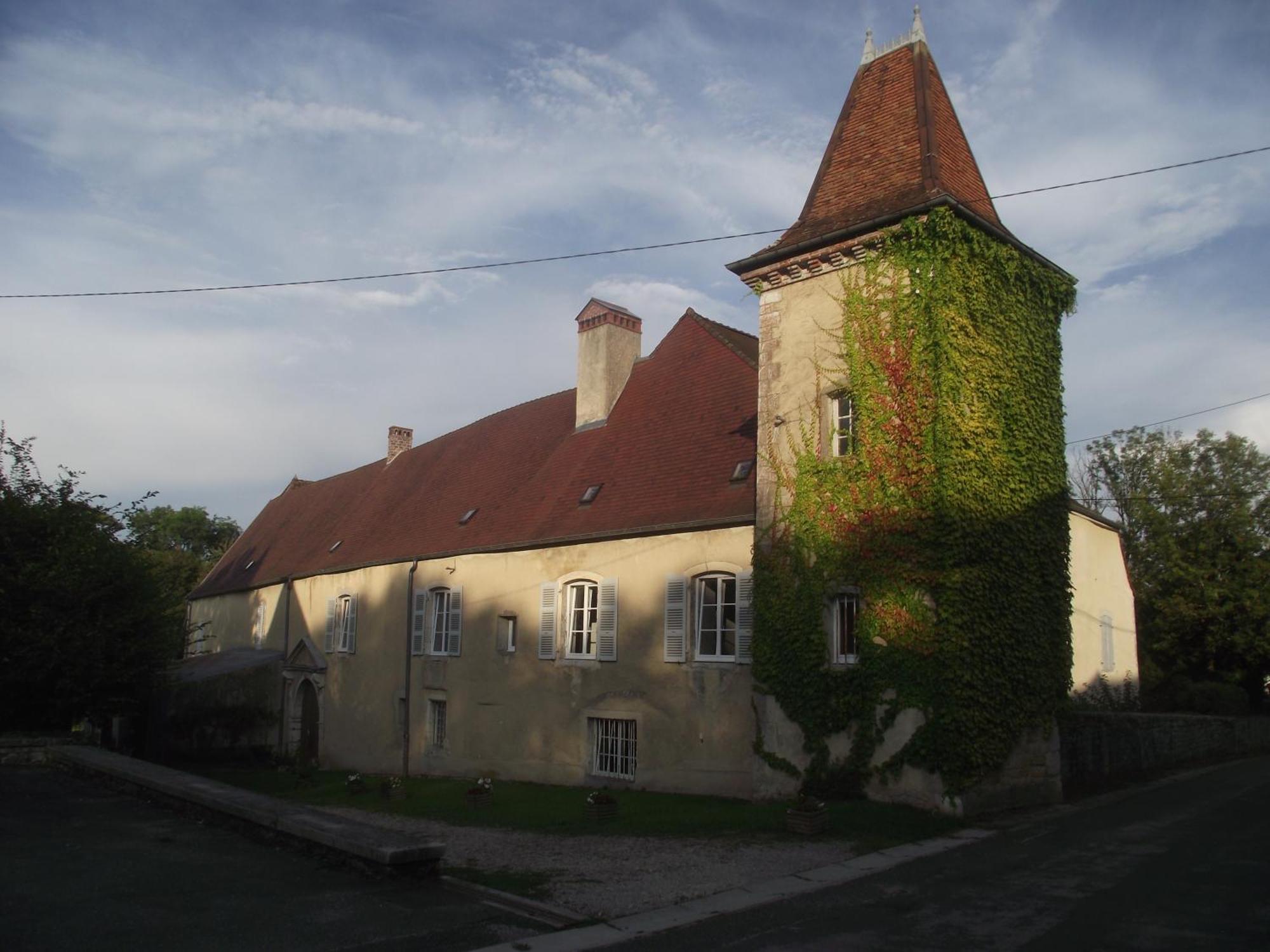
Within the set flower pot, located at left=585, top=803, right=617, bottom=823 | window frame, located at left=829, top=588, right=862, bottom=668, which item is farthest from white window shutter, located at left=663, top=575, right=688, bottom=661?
A: flower pot, located at left=585, top=803, right=617, bottom=823

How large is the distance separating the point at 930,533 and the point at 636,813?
5550 mm

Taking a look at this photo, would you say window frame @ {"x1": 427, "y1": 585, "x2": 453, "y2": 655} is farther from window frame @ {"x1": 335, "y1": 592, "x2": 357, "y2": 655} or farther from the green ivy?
the green ivy

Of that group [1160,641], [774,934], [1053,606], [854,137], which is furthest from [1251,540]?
[774,934]

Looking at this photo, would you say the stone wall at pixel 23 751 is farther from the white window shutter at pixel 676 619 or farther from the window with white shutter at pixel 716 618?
the window with white shutter at pixel 716 618

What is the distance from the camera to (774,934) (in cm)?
752

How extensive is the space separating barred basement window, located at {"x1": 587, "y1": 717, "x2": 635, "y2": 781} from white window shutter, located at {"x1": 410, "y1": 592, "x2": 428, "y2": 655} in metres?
6.26

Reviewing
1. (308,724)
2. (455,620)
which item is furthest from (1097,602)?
(308,724)

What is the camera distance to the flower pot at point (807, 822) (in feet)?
37.8

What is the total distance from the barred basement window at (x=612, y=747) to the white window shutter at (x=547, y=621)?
1.64 m

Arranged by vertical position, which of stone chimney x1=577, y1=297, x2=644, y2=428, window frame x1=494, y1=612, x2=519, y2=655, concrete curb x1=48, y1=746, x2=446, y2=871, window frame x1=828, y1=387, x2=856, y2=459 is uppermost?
stone chimney x1=577, y1=297, x2=644, y2=428

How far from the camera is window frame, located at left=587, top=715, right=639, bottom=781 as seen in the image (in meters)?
16.6

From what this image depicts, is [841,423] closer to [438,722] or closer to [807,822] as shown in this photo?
[807,822]

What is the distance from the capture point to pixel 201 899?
745 centimetres

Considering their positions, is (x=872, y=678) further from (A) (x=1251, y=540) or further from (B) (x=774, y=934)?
(A) (x=1251, y=540)
